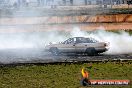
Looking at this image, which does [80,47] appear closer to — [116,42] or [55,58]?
[55,58]

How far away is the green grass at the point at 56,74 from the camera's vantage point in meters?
14.8

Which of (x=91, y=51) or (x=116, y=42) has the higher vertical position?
(x=91, y=51)

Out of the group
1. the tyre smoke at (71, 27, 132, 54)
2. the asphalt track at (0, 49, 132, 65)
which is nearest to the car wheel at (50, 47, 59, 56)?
the asphalt track at (0, 49, 132, 65)

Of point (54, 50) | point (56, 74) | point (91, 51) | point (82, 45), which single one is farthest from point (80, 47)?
point (56, 74)

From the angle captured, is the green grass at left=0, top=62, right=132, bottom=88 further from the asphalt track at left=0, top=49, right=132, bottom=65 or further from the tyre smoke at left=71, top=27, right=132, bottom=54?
the tyre smoke at left=71, top=27, right=132, bottom=54

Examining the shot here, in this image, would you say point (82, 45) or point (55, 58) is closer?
point (55, 58)

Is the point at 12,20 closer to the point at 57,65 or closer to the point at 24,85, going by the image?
the point at 57,65

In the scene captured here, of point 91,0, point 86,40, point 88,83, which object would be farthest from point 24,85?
point 91,0

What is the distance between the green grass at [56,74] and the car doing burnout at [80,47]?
176 inches

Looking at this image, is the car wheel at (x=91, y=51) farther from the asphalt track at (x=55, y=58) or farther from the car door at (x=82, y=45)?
the asphalt track at (x=55, y=58)

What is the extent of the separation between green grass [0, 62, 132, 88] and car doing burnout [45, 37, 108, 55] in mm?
4466

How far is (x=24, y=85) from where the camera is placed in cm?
1455

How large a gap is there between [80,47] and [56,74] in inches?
304

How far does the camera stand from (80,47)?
24.1m
